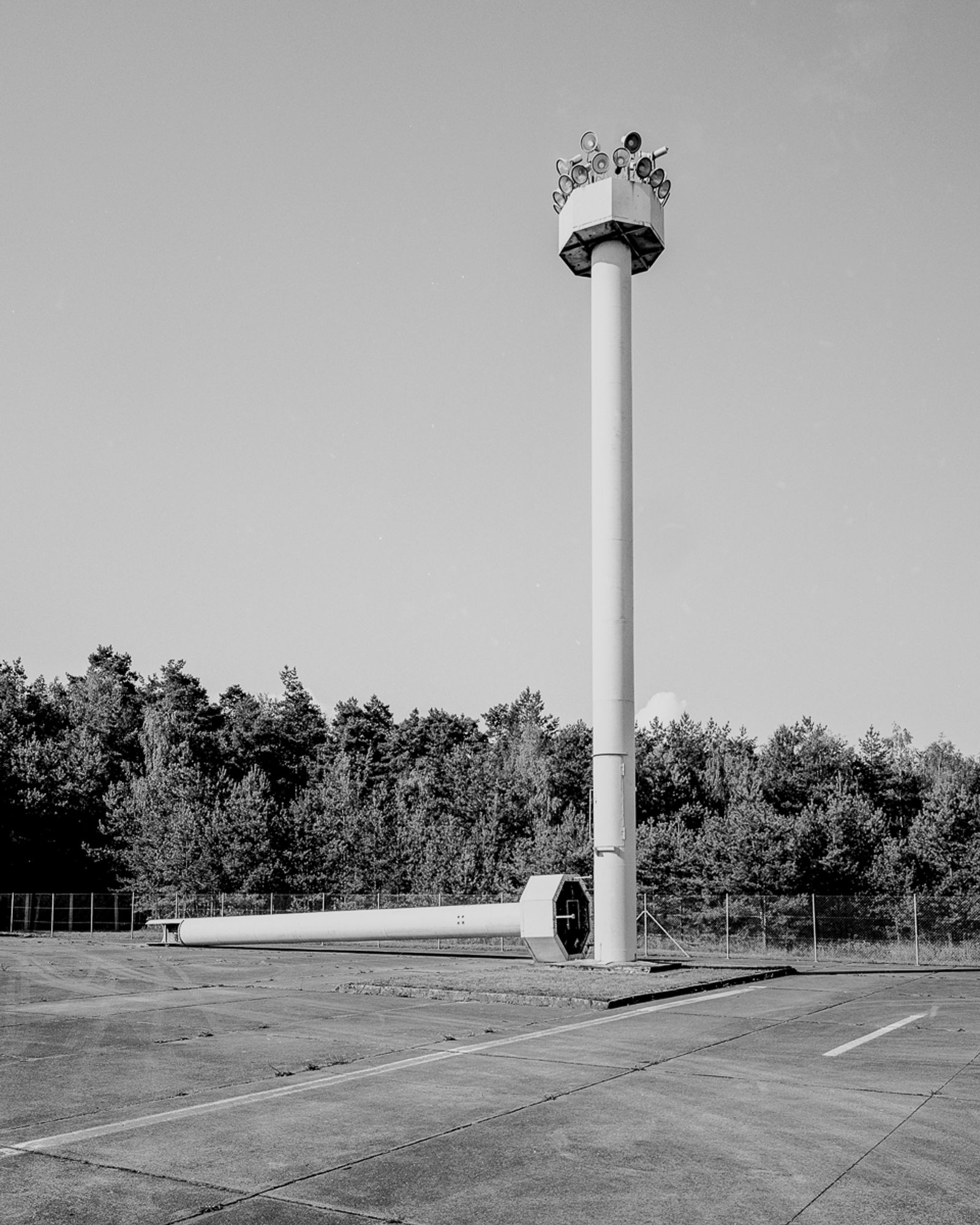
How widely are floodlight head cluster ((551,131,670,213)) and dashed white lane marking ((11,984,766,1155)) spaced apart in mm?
20495

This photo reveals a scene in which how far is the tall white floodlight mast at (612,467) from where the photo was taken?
84.6ft

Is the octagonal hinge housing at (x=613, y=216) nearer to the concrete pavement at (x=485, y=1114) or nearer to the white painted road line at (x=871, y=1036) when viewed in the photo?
the concrete pavement at (x=485, y=1114)

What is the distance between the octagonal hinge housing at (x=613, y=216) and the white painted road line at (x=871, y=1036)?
19.2 meters

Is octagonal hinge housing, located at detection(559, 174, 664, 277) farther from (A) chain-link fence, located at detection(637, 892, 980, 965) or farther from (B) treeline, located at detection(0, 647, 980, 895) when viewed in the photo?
(B) treeline, located at detection(0, 647, 980, 895)

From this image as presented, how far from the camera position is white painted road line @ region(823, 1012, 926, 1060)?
1370 cm

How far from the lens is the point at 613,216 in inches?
1101

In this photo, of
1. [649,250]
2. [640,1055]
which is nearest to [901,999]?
[640,1055]

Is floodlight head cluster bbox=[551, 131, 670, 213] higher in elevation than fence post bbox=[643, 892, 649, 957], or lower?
higher

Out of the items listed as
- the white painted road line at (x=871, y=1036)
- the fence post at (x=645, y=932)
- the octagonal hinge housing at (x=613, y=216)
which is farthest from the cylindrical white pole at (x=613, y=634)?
the white painted road line at (x=871, y=1036)

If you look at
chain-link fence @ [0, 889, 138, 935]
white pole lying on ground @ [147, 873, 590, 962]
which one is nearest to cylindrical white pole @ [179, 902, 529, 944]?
white pole lying on ground @ [147, 873, 590, 962]

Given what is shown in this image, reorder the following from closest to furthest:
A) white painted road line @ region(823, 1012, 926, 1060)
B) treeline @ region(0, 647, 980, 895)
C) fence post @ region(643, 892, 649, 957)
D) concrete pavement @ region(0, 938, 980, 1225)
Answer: concrete pavement @ region(0, 938, 980, 1225), white painted road line @ region(823, 1012, 926, 1060), fence post @ region(643, 892, 649, 957), treeline @ region(0, 647, 980, 895)

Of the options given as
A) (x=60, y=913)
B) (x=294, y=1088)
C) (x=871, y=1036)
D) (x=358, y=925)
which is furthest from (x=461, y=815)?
(x=294, y=1088)

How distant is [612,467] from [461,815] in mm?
46554

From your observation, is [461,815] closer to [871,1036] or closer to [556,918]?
[556,918]
